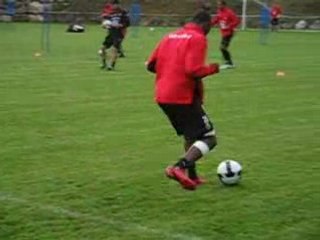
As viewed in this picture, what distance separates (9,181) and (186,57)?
2296 mm

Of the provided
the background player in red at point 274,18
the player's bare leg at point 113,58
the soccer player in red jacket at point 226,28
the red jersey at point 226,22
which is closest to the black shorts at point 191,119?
the player's bare leg at point 113,58

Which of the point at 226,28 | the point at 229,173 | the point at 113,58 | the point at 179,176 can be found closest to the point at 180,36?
the point at 179,176

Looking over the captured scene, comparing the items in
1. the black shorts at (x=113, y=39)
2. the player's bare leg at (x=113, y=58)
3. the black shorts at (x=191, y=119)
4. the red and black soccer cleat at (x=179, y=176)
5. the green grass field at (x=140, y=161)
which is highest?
the black shorts at (x=191, y=119)

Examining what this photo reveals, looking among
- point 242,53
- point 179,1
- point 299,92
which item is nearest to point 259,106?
point 299,92

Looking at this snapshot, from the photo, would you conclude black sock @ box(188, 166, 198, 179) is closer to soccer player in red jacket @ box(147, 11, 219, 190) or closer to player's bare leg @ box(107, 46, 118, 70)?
soccer player in red jacket @ box(147, 11, 219, 190)

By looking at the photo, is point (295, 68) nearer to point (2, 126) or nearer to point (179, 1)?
point (2, 126)

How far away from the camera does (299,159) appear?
991cm

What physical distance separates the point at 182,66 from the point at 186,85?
20cm

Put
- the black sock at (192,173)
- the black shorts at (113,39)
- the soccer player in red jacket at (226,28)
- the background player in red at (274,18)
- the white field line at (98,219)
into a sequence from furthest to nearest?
the background player in red at (274,18) < the soccer player in red jacket at (226,28) < the black shorts at (113,39) < the black sock at (192,173) < the white field line at (98,219)

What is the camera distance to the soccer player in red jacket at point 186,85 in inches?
308

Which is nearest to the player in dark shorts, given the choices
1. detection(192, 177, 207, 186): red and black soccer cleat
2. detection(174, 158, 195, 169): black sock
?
detection(192, 177, 207, 186): red and black soccer cleat

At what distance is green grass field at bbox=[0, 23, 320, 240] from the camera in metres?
6.95

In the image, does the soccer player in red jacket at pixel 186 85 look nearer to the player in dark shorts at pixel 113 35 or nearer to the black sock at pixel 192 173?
the black sock at pixel 192 173

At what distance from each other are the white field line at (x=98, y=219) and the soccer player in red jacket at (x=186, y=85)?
1100mm
